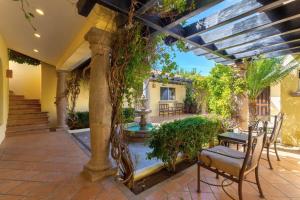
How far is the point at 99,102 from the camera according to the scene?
2377mm

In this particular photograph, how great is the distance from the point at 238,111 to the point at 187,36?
2.79 meters

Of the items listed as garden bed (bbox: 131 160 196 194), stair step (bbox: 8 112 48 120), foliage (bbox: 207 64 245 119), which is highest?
foliage (bbox: 207 64 245 119)

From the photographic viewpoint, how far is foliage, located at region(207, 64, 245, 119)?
458 centimetres

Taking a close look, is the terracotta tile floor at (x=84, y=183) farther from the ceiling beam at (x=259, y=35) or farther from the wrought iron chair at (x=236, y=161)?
the ceiling beam at (x=259, y=35)

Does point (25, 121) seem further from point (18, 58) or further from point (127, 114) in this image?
point (127, 114)

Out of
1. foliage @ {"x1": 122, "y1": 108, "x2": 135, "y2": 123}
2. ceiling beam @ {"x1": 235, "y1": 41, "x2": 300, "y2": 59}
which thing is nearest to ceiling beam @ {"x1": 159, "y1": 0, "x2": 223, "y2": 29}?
foliage @ {"x1": 122, "y1": 108, "x2": 135, "y2": 123}

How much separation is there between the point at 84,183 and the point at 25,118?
533 centimetres

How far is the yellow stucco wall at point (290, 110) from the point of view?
4.45 meters

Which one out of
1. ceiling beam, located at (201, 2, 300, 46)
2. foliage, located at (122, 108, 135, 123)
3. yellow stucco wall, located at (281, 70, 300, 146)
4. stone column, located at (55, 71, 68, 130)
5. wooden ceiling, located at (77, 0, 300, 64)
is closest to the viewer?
wooden ceiling, located at (77, 0, 300, 64)

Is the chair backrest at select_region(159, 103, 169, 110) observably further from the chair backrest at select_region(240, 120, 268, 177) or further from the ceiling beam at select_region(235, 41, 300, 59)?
the chair backrest at select_region(240, 120, 268, 177)

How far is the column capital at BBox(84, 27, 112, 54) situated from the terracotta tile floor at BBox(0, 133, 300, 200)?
1.83 meters

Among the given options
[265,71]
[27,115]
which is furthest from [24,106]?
[265,71]

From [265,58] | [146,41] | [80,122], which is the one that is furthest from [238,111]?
[80,122]

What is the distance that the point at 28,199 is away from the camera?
6.59 feet
